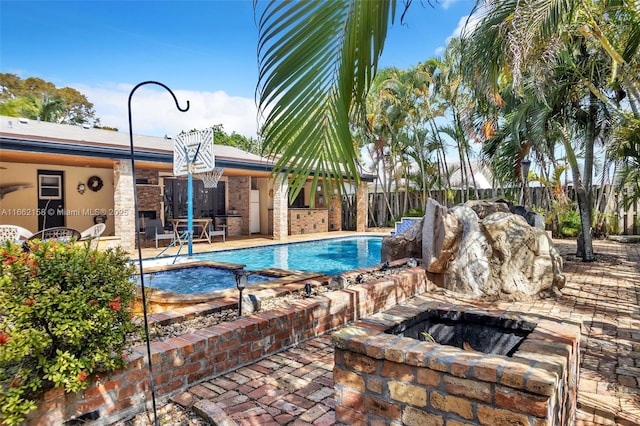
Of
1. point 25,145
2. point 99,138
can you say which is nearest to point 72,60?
point 99,138

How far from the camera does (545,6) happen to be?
153 inches

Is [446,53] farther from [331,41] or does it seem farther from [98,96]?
[98,96]

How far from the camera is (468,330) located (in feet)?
9.15

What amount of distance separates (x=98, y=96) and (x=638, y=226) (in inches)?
1236

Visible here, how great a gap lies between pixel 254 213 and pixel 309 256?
6263 mm

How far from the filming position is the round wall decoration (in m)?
13.6

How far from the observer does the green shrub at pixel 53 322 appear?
2.18m

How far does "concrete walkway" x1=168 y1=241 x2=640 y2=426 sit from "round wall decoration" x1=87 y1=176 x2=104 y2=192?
1268 cm

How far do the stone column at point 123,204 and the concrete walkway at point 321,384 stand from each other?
857cm

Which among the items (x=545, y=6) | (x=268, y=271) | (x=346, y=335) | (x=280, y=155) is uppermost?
(x=545, y=6)

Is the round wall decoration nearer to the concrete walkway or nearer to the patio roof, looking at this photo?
the patio roof

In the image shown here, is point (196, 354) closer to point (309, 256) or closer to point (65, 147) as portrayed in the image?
point (65, 147)

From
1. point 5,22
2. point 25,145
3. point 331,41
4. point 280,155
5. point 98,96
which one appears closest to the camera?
point 331,41

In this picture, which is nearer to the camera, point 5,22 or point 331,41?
point 331,41
